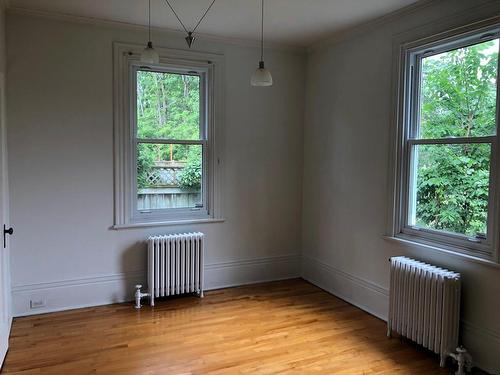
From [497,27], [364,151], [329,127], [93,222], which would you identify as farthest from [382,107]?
[93,222]

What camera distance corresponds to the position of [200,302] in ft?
13.7

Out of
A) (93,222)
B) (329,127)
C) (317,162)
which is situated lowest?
(93,222)

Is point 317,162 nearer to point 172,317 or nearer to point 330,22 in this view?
point 330,22

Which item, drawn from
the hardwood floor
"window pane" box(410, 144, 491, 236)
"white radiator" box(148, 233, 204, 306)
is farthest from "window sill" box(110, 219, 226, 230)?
"window pane" box(410, 144, 491, 236)

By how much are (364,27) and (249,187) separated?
6.78 feet

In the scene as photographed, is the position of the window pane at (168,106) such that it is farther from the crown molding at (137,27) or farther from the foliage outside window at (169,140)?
the crown molding at (137,27)

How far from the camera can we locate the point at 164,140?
428 centimetres

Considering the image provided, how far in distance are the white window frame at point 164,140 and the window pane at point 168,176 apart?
0.06 metres

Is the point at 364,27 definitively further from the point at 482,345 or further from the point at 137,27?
the point at 482,345

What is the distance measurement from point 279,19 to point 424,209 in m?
2.17

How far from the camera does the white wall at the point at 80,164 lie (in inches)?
145

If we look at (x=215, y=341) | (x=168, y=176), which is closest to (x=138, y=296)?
(x=215, y=341)

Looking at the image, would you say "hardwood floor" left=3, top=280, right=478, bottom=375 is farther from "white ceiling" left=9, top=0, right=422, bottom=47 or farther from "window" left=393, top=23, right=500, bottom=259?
"white ceiling" left=9, top=0, right=422, bottom=47

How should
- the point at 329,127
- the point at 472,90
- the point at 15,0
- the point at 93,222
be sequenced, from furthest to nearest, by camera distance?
the point at 329,127 < the point at 93,222 < the point at 15,0 < the point at 472,90
